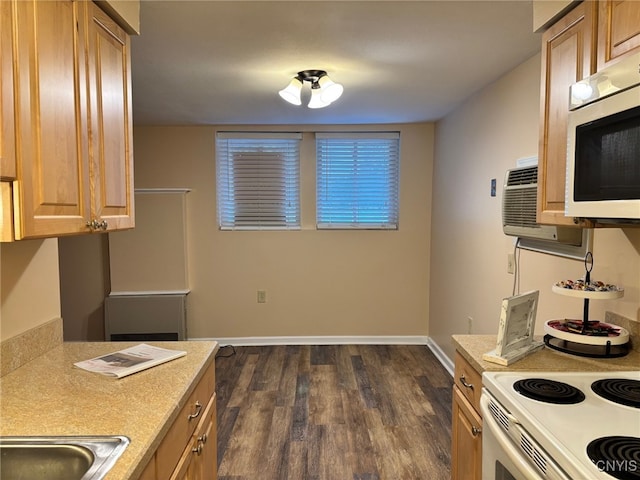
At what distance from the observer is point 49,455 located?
1.01 m

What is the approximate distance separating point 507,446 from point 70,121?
5.34 ft

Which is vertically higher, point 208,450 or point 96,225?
point 96,225

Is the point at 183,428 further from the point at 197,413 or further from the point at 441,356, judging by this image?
the point at 441,356

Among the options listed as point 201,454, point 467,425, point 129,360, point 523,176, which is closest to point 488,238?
point 523,176

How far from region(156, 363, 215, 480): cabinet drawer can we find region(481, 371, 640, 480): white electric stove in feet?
3.23

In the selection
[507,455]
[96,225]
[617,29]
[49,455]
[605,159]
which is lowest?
[507,455]

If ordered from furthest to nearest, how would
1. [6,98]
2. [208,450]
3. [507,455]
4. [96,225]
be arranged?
[208,450] → [96,225] → [507,455] → [6,98]

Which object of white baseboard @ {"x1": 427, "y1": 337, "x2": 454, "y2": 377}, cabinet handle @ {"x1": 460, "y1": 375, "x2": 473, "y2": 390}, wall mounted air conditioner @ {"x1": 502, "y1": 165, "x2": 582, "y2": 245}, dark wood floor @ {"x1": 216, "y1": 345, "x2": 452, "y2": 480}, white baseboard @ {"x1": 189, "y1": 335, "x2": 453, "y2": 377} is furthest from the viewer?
white baseboard @ {"x1": 189, "y1": 335, "x2": 453, "y2": 377}

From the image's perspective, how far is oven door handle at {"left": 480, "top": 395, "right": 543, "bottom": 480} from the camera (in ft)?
3.50

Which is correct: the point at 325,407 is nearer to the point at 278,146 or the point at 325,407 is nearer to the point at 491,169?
the point at 491,169

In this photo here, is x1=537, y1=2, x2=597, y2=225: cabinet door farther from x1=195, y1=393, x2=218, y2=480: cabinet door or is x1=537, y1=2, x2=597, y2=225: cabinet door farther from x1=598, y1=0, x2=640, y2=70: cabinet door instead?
x1=195, y1=393, x2=218, y2=480: cabinet door

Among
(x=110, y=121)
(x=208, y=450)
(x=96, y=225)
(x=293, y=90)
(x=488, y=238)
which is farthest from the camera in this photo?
(x=488, y=238)

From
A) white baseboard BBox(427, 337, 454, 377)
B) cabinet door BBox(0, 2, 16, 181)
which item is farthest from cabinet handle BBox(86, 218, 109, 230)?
white baseboard BBox(427, 337, 454, 377)

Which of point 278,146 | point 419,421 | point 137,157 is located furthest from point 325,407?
point 137,157
